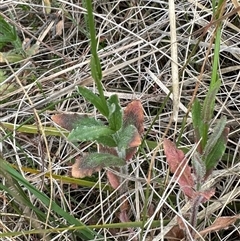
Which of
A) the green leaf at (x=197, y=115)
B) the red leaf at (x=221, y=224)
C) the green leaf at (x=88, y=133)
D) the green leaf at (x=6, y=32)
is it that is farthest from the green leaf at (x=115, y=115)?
the green leaf at (x=6, y=32)

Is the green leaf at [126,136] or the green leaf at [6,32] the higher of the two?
the green leaf at [6,32]

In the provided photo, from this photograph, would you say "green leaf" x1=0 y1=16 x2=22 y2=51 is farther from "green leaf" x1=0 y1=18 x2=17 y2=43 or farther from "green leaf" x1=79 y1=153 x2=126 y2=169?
"green leaf" x1=79 y1=153 x2=126 y2=169

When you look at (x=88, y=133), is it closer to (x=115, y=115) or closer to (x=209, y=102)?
(x=115, y=115)

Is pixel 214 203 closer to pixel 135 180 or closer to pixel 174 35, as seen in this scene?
pixel 135 180

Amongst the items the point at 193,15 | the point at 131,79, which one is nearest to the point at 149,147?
the point at 131,79

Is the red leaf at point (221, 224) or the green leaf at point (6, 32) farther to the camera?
the green leaf at point (6, 32)

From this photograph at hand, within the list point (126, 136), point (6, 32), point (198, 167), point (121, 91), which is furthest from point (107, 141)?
point (6, 32)

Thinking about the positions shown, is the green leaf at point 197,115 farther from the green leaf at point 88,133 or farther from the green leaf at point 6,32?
the green leaf at point 6,32
